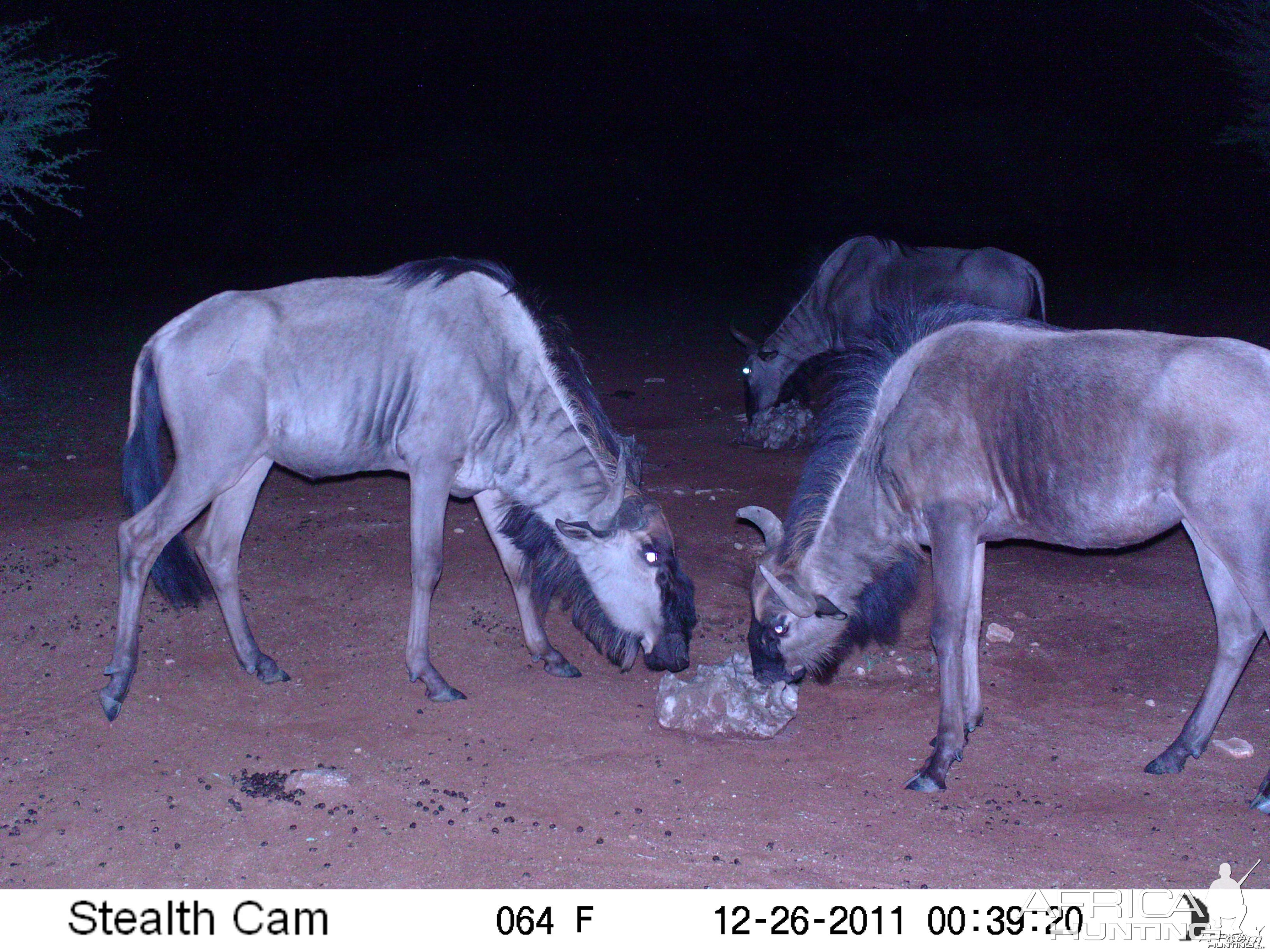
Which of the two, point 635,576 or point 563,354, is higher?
point 563,354

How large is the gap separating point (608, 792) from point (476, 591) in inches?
82.1

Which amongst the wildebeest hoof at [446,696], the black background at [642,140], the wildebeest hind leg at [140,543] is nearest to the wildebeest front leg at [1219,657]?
the wildebeest hoof at [446,696]

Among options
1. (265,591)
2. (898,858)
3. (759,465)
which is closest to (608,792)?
(898,858)

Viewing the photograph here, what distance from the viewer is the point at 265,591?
5738 mm

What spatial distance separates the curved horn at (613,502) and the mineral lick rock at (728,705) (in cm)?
77

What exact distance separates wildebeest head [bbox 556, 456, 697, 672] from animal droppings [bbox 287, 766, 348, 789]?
139cm

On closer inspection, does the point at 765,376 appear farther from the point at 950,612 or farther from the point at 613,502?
the point at 950,612

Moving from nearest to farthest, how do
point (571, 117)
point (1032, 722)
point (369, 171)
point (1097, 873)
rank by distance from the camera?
1. point (1097, 873)
2. point (1032, 722)
3. point (369, 171)
4. point (571, 117)

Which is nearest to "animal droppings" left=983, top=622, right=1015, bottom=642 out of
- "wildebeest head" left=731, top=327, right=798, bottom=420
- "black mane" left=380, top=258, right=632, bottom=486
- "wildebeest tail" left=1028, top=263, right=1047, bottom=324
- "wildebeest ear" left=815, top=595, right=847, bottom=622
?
"wildebeest ear" left=815, top=595, right=847, bottom=622

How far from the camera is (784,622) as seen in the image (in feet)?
14.5

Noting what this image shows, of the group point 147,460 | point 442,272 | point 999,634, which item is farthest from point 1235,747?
point 147,460

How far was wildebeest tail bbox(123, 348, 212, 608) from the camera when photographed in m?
4.78

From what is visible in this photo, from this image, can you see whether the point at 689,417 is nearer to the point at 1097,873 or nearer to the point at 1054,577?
Answer: the point at 1054,577

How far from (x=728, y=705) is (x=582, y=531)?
0.98 meters
